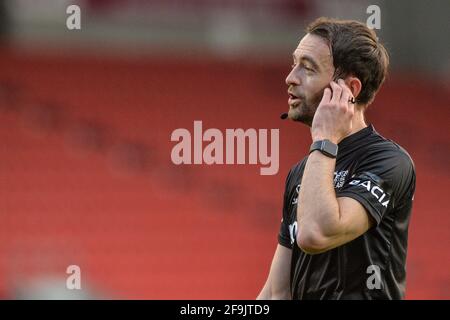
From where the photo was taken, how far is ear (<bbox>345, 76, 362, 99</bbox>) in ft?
10.1

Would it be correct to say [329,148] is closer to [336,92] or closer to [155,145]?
[336,92]

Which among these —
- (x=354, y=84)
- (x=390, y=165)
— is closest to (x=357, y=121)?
(x=354, y=84)

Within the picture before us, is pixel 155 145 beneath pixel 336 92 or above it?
above

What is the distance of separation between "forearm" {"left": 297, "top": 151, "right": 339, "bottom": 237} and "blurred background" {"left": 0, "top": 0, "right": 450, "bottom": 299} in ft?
17.8

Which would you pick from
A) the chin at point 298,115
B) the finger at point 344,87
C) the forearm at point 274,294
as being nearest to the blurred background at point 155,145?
the forearm at point 274,294

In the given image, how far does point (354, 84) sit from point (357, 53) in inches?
4.0

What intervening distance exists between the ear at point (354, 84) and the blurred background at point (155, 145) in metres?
5.34

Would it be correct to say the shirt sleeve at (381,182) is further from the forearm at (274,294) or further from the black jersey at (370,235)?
the forearm at (274,294)

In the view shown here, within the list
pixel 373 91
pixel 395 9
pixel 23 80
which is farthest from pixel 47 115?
pixel 373 91

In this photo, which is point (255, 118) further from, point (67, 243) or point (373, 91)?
point (373, 91)

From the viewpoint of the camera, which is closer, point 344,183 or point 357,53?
point 344,183

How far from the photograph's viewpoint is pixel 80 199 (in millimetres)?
8703

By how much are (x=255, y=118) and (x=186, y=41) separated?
1.09 meters

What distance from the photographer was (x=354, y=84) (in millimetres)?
3072
